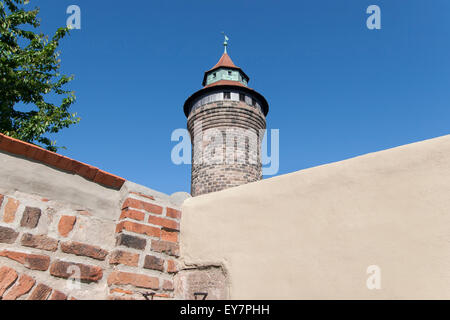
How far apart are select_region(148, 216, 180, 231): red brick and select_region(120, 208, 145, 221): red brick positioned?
66 millimetres

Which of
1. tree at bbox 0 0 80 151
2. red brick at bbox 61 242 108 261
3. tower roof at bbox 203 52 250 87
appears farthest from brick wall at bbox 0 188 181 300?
tower roof at bbox 203 52 250 87

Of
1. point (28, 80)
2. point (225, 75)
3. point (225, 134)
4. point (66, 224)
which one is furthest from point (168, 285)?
point (225, 75)

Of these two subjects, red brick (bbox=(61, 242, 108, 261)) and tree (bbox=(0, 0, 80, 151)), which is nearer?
red brick (bbox=(61, 242, 108, 261))

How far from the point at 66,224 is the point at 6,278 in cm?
35

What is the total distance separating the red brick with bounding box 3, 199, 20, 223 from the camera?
1.45 m

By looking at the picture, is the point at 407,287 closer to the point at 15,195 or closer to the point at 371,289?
the point at 371,289

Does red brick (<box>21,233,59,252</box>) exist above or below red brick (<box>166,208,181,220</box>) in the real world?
below

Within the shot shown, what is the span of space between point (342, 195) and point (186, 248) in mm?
985

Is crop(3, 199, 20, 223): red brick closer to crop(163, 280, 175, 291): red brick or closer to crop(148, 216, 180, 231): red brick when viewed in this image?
crop(148, 216, 180, 231): red brick

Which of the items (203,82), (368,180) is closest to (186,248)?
(368,180)

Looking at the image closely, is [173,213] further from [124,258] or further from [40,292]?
[40,292]

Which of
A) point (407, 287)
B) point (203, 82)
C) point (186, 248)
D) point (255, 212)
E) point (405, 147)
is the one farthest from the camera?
point (203, 82)
